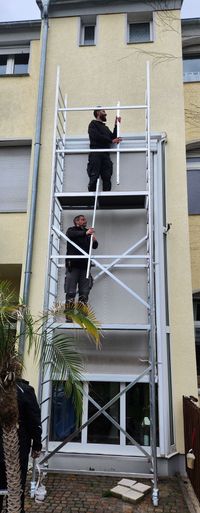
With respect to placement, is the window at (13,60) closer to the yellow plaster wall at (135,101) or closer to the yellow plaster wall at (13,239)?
the yellow plaster wall at (135,101)

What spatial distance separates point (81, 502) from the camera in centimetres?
523

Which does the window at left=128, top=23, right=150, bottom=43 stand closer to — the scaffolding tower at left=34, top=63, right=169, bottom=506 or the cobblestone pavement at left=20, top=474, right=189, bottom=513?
the scaffolding tower at left=34, top=63, right=169, bottom=506

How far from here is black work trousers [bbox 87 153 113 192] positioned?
280 inches

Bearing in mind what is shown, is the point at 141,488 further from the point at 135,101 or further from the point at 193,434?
the point at 135,101

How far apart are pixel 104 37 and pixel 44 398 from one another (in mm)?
7452

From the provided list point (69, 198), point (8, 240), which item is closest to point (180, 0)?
point (69, 198)

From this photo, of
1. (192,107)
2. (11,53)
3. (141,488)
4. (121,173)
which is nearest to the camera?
(141,488)

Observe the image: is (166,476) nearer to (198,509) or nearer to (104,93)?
(198,509)

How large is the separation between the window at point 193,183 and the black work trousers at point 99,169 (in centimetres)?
294

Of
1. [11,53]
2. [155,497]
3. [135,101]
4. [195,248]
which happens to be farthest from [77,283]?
[11,53]

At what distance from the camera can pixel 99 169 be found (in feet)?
23.6

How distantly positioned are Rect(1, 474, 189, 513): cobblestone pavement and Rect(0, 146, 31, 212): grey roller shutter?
5325 mm

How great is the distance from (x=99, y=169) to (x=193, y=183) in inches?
132

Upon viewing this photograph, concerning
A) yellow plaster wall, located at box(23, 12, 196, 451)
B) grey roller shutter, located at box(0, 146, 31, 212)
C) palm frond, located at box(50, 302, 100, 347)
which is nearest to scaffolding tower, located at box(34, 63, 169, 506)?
yellow plaster wall, located at box(23, 12, 196, 451)
